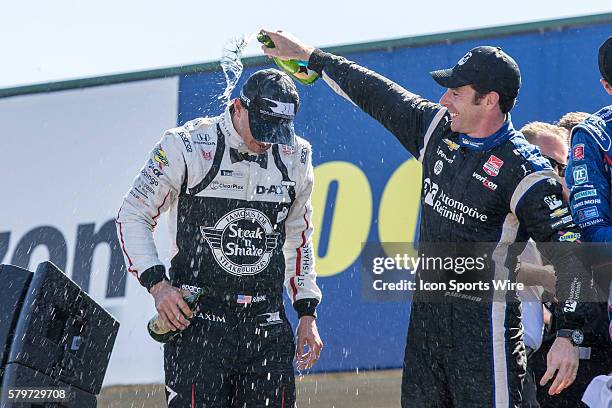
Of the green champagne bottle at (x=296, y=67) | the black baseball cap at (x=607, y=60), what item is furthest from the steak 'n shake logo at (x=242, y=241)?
the black baseball cap at (x=607, y=60)

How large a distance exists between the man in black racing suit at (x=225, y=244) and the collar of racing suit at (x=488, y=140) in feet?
2.88

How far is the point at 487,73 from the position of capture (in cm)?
414

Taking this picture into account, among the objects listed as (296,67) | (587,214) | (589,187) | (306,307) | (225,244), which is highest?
(296,67)

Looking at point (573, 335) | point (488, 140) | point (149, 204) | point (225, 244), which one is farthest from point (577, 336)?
point (149, 204)

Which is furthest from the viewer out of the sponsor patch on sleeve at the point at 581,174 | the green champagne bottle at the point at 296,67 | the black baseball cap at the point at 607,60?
the green champagne bottle at the point at 296,67

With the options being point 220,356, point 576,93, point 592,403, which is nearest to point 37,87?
point 576,93

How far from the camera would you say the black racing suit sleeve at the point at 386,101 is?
4.38m

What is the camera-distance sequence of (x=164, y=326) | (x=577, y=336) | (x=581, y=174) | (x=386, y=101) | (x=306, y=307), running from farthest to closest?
(x=306, y=307) < (x=386, y=101) < (x=164, y=326) < (x=581, y=174) < (x=577, y=336)

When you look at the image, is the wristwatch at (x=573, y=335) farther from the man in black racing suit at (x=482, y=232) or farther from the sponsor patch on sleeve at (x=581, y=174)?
the sponsor patch on sleeve at (x=581, y=174)

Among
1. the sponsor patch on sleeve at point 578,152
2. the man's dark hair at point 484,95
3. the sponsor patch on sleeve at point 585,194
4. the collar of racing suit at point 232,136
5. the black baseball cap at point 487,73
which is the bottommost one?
the sponsor patch on sleeve at point 585,194

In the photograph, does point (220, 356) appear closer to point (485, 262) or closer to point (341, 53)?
point (485, 262)

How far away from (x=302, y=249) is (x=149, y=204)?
84 cm

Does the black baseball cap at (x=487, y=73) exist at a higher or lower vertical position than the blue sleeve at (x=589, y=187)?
higher

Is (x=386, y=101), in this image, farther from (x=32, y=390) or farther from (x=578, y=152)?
(x=32, y=390)
